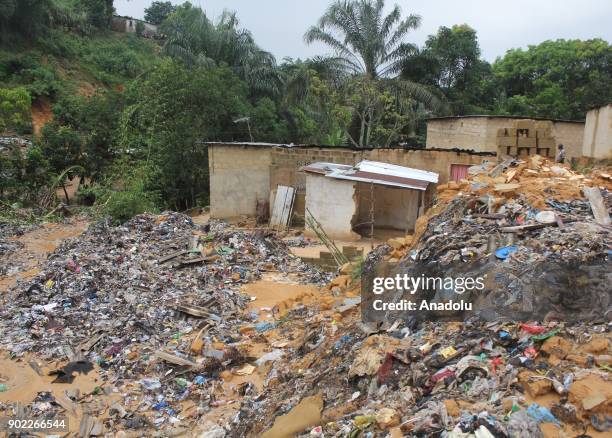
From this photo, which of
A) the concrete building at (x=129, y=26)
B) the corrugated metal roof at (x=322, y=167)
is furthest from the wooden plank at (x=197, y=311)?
the concrete building at (x=129, y=26)

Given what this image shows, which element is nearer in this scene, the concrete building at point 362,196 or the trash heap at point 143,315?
the trash heap at point 143,315

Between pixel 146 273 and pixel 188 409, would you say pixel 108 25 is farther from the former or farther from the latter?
pixel 188 409

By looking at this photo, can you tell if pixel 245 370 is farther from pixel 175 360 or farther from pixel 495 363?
pixel 495 363

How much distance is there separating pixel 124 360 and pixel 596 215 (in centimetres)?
585

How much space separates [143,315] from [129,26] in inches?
1519

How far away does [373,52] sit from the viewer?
17531mm

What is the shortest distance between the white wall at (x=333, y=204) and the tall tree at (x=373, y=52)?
5.61 meters

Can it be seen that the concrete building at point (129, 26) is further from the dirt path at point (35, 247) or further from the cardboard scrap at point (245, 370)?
the cardboard scrap at point (245, 370)

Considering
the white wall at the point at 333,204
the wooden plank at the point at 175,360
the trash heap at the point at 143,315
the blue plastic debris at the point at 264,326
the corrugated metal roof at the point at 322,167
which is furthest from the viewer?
the corrugated metal roof at the point at 322,167

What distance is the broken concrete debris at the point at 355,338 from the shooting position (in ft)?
11.0

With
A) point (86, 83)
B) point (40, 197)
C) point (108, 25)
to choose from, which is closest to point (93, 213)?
point (40, 197)

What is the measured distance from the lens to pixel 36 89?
2616 centimetres

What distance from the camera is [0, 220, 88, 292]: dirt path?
10383 mm

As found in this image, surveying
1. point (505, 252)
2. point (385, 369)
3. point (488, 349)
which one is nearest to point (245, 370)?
point (385, 369)
